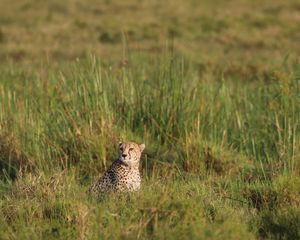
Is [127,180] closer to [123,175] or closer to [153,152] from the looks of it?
[123,175]

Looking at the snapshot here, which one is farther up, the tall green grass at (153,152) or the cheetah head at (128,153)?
the cheetah head at (128,153)

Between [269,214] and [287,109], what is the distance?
1606mm

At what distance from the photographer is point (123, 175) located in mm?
4691

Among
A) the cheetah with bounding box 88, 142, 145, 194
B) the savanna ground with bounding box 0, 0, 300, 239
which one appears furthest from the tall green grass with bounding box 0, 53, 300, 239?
the cheetah with bounding box 88, 142, 145, 194

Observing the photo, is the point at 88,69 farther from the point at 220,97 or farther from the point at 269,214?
the point at 269,214

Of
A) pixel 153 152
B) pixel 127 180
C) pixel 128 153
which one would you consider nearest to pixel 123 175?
pixel 127 180

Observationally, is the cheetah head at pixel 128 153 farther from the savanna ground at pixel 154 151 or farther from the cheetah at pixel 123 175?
the savanna ground at pixel 154 151

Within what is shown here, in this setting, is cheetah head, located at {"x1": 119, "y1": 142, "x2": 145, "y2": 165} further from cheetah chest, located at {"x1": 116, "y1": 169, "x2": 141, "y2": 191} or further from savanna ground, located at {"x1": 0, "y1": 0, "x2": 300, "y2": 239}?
savanna ground, located at {"x1": 0, "y1": 0, "x2": 300, "y2": 239}

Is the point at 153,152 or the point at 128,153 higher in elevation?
the point at 128,153

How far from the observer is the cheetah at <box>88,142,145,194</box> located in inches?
183

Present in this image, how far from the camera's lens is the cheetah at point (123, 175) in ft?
15.2

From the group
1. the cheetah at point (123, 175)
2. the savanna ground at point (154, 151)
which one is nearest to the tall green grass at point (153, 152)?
the savanna ground at point (154, 151)

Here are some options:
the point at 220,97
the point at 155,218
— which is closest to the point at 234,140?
the point at 220,97

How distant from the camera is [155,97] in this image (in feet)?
20.5
